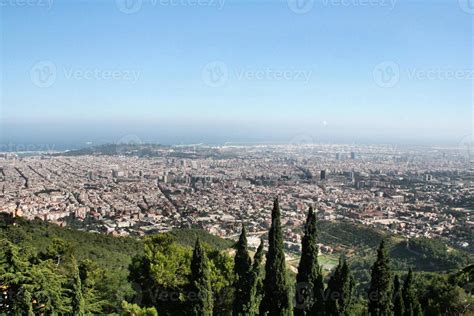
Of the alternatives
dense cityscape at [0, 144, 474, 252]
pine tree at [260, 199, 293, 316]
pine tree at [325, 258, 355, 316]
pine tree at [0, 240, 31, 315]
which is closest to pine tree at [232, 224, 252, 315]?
pine tree at [260, 199, 293, 316]

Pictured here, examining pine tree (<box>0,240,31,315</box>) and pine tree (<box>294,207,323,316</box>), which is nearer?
pine tree (<box>0,240,31,315</box>)

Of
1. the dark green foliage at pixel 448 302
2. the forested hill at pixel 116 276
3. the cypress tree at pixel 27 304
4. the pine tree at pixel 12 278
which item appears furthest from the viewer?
the dark green foliage at pixel 448 302

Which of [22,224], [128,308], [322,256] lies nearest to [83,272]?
[128,308]

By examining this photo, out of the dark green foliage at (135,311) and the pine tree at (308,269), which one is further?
the pine tree at (308,269)

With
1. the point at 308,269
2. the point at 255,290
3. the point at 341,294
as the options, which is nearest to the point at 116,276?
the point at 255,290

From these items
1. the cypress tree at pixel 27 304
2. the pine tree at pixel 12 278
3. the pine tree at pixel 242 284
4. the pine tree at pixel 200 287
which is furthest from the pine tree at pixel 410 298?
the pine tree at pixel 12 278

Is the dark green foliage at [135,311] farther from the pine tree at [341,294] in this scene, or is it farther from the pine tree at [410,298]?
the pine tree at [410,298]

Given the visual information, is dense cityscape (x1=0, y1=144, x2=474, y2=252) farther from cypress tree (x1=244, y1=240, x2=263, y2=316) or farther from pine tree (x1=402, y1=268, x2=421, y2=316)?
cypress tree (x1=244, y1=240, x2=263, y2=316)
